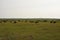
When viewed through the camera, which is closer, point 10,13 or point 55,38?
point 55,38

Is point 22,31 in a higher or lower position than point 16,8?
lower

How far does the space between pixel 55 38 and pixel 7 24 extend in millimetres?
415

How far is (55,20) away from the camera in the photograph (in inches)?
36.2

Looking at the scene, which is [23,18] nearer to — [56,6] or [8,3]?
[8,3]

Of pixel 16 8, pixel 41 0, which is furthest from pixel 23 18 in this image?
pixel 41 0

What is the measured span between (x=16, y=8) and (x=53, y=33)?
0.38 m

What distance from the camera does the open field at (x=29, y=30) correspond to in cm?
87

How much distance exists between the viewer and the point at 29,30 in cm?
90

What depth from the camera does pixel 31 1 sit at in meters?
0.96

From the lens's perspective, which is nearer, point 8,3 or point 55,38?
point 55,38

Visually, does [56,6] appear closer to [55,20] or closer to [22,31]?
[55,20]

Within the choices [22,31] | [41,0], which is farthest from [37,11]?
[22,31]

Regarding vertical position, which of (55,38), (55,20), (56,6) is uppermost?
(56,6)

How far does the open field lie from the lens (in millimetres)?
873
